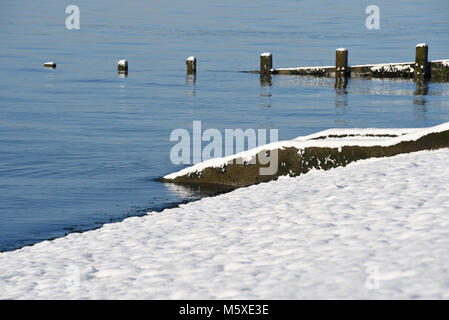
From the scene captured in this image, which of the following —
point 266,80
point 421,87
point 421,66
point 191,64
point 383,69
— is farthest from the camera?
point 191,64

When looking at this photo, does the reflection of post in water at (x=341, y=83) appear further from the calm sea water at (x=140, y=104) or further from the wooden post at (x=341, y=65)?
the calm sea water at (x=140, y=104)

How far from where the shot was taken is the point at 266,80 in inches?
1480

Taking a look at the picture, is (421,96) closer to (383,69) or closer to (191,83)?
(383,69)

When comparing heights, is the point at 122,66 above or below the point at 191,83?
above

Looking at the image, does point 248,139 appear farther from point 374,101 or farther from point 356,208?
point 356,208

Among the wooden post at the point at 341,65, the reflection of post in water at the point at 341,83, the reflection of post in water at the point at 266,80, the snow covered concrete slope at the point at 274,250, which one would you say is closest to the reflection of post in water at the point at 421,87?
the reflection of post in water at the point at 341,83

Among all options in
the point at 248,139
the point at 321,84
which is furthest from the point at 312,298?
the point at 321,84

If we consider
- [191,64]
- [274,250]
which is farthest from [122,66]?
[274,250]

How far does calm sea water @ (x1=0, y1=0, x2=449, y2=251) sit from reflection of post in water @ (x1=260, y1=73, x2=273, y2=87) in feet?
0.97

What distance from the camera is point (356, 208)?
10055mm

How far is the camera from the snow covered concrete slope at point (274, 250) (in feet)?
24.5

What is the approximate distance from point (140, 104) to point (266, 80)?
8487mm

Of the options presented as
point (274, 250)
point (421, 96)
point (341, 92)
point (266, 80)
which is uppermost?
point (266, 80)

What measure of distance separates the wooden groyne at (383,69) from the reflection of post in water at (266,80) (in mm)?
132
